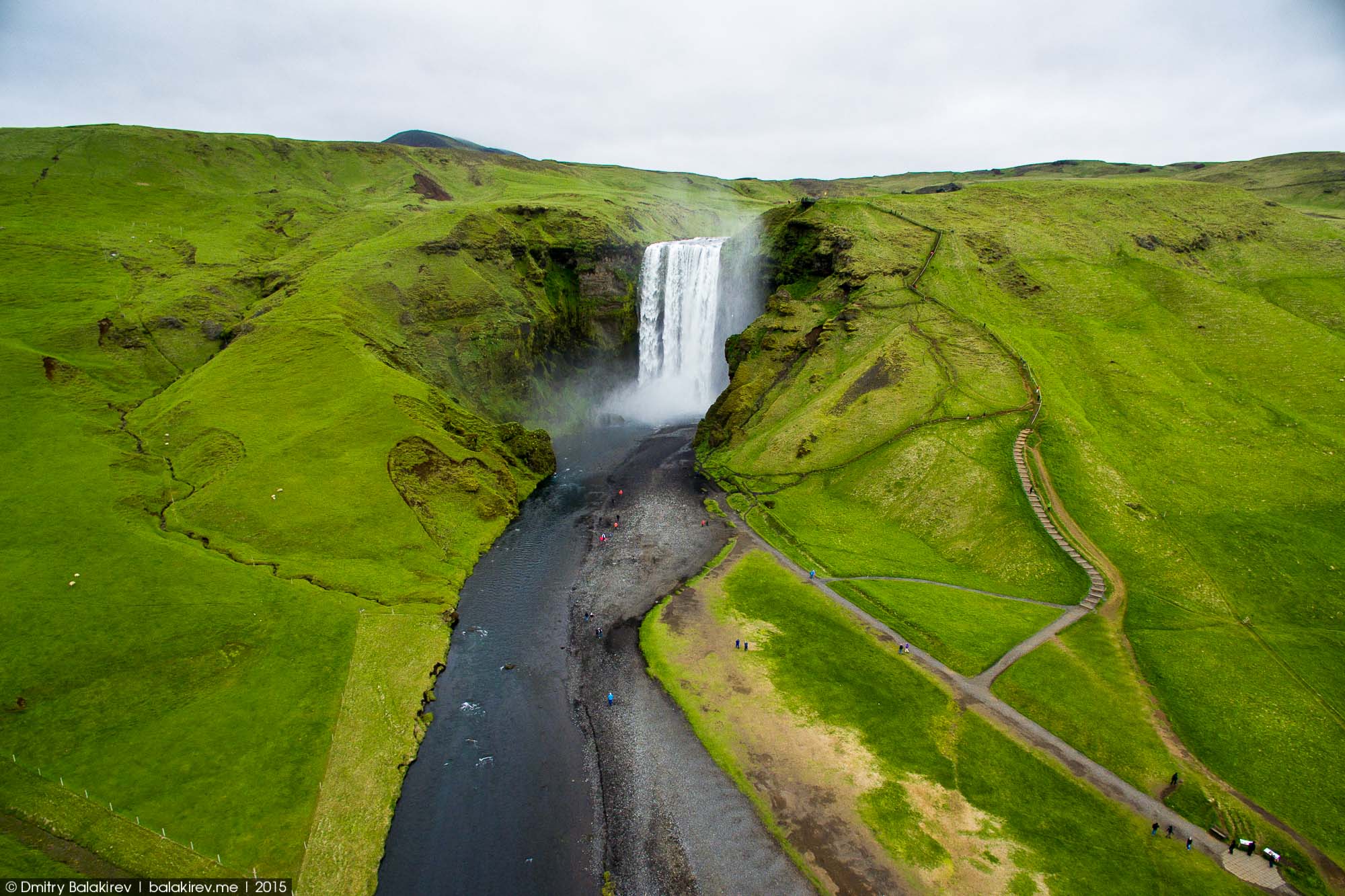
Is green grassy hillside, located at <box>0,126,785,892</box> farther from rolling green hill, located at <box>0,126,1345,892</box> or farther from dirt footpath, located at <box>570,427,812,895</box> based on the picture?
dirt footpath, located at <box>570,427,812,895</box>

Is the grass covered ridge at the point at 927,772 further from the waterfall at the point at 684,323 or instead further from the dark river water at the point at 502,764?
the waterfall at the point at 684,323

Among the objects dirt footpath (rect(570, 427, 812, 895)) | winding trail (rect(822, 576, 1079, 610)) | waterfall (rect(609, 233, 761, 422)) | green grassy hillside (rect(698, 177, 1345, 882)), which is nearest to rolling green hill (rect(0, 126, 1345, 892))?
green grassy hillside (rect(698, 177, 1345, 882))

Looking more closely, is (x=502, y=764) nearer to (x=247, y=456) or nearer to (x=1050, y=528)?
(x=247, y=456)

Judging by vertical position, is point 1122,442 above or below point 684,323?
below

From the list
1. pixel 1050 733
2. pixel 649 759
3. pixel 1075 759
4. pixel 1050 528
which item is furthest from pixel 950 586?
pixel 649 759

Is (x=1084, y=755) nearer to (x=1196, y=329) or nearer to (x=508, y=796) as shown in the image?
(x=508, y=796)

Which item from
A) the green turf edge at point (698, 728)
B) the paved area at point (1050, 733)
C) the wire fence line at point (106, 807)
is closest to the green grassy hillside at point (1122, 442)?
the paved area at point (1050, 733)

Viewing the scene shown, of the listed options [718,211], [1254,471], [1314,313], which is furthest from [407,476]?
[718,211]
